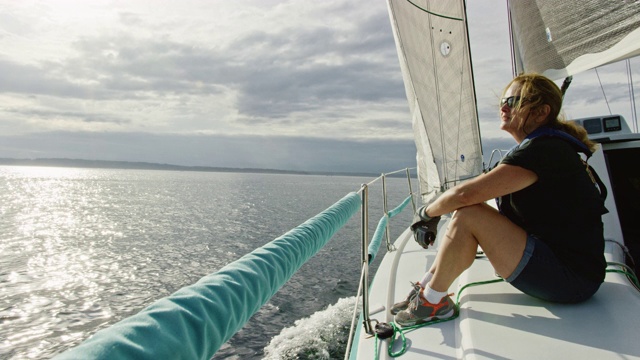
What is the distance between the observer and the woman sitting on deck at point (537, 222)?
1992 mm

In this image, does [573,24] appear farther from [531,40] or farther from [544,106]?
[544,106]

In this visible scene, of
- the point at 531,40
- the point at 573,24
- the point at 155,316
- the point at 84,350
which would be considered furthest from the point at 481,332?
the point at 531,40

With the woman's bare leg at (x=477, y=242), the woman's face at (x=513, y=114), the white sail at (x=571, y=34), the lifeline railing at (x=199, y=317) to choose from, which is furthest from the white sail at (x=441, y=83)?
the lifeline railing at (x=199, y=317)

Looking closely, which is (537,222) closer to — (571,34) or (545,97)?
(545,97)

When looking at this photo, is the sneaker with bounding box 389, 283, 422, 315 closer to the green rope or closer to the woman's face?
the green rope

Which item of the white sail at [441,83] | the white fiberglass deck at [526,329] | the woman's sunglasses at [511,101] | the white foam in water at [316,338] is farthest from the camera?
the white sail at [441,83]

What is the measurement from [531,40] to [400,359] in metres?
4.66


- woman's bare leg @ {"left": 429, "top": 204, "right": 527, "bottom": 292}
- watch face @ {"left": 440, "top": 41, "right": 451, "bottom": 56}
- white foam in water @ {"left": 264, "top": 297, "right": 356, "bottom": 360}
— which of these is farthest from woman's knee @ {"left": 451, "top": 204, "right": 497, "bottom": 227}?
watch face @ {"left": 440, "top": 41, "right": 451, "bottom": 56}

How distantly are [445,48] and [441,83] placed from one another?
48 centimetres

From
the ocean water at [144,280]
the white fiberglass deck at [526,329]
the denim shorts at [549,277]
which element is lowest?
the ocean water at [144,280]

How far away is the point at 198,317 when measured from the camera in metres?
0.85

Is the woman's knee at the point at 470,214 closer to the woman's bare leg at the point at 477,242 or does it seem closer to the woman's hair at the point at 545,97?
the woman's bare leg at the point at 477,242

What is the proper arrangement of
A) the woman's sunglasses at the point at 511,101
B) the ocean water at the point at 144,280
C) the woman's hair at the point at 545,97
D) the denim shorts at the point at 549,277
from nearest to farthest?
the denim shorts at the point at 549,277
the woman's hair at the point at 545,97
the woman's sunglasses at the point at 511,101
the ocean water at the point at 144,280

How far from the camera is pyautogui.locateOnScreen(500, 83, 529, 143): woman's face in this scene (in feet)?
7.36
